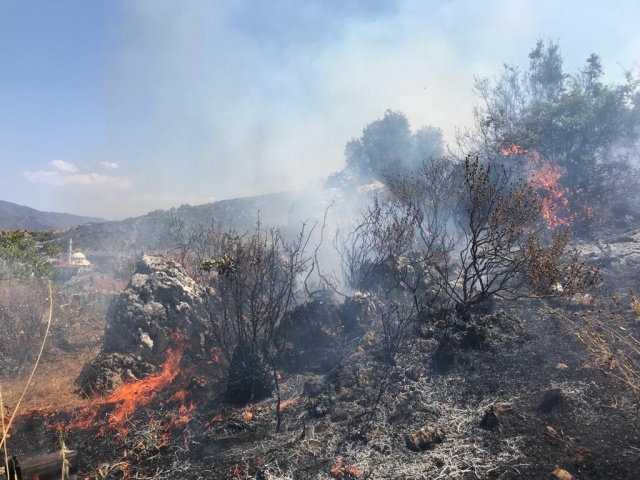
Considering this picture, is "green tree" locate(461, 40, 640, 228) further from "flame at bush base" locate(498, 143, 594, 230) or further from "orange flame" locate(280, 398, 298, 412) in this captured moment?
"orange flame" locate(280, 398, 298, 412)

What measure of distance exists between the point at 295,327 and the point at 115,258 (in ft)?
93.3

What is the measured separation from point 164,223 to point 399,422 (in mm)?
49887

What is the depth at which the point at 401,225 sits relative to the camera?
12.8 m

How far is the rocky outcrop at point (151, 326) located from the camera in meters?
10.3

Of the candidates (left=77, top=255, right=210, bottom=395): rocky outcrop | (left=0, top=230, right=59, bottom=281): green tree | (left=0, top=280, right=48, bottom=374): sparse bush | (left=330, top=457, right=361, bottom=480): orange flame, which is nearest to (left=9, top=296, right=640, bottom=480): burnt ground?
(left=330, top=457, right=361, bottom=480): orange flame

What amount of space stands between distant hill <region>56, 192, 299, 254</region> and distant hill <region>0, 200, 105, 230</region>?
44.1 meters

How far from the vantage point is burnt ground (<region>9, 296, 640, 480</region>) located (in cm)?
572

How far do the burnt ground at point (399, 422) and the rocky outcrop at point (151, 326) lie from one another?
4.30 ft

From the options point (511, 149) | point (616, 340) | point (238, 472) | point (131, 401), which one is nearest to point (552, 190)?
point (511, 149)

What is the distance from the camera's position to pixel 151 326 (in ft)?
35.7

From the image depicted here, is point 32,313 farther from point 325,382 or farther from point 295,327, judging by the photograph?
point 325,382

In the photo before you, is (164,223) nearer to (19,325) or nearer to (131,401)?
(19,325)

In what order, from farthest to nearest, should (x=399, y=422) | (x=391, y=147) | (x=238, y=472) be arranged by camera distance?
(x=391, y=147)
(x=399, y=422)
(x=238, y=472)

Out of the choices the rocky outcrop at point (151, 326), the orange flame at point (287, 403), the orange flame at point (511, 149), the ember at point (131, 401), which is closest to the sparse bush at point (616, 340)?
the orange flame at point (287, 403)
